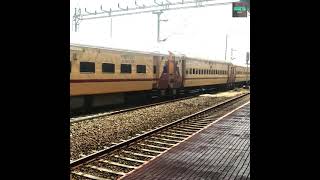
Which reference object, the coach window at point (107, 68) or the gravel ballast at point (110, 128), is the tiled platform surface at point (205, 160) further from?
the coach window at point (107, 68)

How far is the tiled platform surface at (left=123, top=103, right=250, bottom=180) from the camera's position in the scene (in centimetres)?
623

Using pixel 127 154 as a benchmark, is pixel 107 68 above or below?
above

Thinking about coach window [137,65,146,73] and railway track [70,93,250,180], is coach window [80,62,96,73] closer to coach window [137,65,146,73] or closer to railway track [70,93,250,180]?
coach window [137,65,146,73]

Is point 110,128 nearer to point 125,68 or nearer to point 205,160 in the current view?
point 205,160

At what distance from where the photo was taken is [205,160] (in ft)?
24.2

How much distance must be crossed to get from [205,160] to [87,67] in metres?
8.77

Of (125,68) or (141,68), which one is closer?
(125,68)

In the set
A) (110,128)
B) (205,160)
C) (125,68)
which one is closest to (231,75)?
(125,68)

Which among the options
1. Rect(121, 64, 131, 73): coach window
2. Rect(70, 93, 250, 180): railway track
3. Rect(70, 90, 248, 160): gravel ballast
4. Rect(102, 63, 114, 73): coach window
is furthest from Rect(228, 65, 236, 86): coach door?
Rect(70, 93, 250, 180): railway track

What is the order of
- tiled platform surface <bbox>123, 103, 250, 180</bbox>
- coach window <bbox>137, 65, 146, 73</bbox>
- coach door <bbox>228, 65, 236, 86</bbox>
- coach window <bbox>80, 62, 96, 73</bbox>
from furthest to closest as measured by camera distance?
A: coach door <bbox>228, 65, 236, 86</bbox> < coach window <bbox>137, 65, 146, 73</bbox> < coach window <bbox>80, 62, 96, 73</bbox> < tiled platform surface <bbox>123, 103, 250, 180</bbox>
